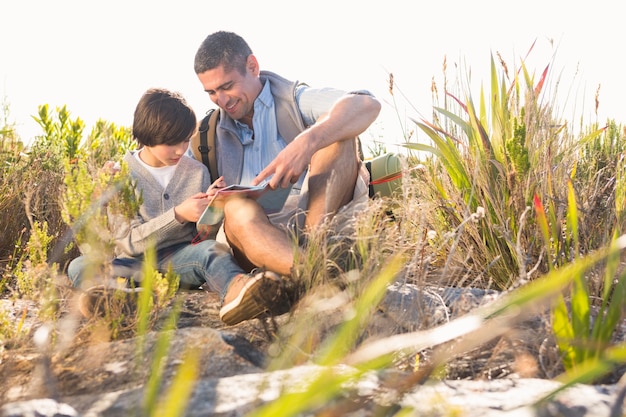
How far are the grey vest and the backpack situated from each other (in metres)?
0.07

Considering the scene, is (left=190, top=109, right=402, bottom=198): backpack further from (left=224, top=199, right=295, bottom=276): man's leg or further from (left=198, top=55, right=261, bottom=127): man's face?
(left=224, top=199, right=295, bottom=276): man's leg

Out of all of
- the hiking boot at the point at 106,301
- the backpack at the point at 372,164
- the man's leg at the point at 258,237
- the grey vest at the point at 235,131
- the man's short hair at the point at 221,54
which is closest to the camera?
the hiking boot at the point at 106,301

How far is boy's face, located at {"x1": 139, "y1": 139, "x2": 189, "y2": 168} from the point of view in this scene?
12.2 feet

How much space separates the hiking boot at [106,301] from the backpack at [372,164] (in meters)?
1.55

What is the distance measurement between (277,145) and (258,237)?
1.39m

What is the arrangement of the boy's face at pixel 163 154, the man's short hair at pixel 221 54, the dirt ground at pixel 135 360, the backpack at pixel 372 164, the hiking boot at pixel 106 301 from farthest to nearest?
the man's short hair at pixel 221 54
the backpack at pixel 372 164
the boy's face at pixel 163 154
the hiking boot at pixel 106 301
the dirt ground at pixel 135 360

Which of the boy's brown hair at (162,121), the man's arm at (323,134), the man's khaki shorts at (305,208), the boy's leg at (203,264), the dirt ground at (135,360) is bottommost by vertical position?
the dirt ground at (135,360)

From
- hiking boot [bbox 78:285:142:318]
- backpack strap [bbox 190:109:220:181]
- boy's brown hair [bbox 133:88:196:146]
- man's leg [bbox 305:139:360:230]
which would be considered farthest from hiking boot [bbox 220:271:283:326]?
backpack strap [bbox 190:109:220:181]

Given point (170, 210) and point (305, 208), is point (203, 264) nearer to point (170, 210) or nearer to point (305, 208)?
point (170, 210)

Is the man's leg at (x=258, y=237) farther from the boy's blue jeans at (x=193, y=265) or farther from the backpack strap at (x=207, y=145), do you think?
the backpack strap at (x=207, y=145)

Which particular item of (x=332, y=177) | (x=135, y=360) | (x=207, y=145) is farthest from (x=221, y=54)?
(x=135, y=360)

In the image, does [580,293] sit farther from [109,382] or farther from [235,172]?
[235,172]

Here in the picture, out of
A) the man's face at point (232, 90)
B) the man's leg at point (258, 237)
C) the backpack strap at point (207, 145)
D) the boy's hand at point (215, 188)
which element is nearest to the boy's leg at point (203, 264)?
the man's leg at point (258, 237)

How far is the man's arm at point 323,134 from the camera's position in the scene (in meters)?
3.16
